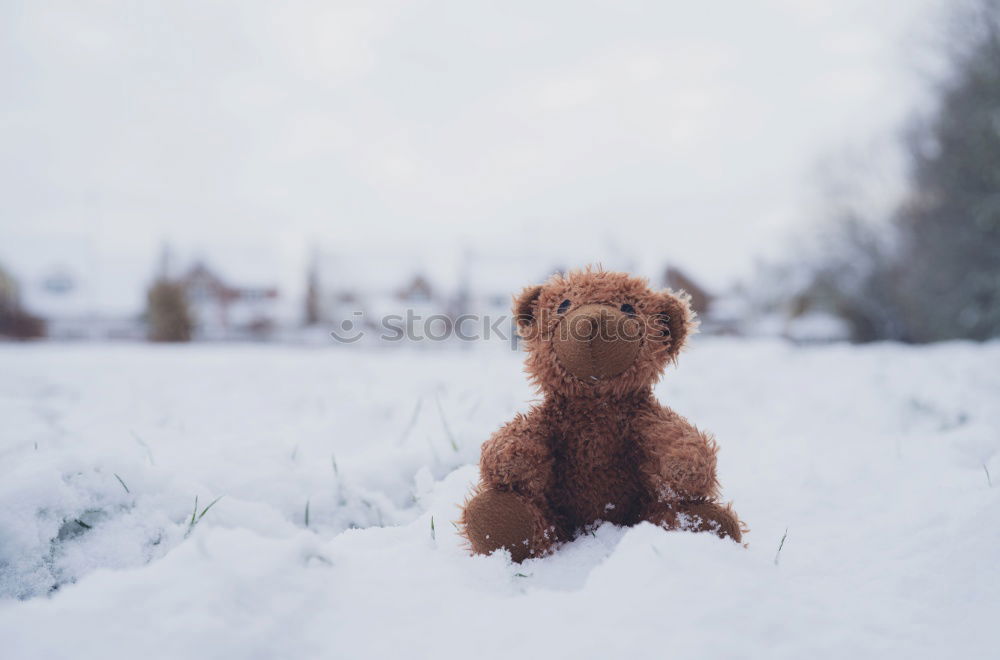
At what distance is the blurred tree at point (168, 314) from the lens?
1772cm

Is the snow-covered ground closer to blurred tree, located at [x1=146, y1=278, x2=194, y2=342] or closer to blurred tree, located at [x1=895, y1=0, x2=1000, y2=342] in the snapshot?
blurred tree, located at [x1=895, y1=0, x2=1000, y2=342]

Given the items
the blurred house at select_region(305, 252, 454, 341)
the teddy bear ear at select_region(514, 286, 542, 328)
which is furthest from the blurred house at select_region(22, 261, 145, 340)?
the teddy bear ear at select_region(514, 286, 542, 328)

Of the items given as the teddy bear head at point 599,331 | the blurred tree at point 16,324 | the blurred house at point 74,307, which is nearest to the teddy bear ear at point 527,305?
the teddy bear head at point 599,331

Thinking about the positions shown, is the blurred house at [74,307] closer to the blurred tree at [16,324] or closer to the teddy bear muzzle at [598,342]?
the blurred tree at [16,324]

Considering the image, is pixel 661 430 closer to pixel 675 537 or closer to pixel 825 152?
pixel 675 537

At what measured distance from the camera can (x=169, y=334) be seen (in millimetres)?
17656

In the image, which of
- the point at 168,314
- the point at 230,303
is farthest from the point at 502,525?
the point at 230,303

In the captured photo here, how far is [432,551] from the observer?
1.23 m

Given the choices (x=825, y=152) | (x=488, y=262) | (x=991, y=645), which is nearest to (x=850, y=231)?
(x=825, y=152)

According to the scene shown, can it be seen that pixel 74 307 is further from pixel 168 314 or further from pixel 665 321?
pixel 665 321

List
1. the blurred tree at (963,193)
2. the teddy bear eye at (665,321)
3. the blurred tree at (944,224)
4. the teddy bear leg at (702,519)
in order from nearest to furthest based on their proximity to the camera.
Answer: the teddy bear leg at (702,519), the teddy bear eye at (665,321), the blurred tree at (963,193), the blurred tree at (944,224)

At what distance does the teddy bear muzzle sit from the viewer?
4.18 feet

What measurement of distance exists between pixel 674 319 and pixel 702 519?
50cm

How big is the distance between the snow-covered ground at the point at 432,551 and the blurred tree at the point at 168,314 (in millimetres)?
17519
